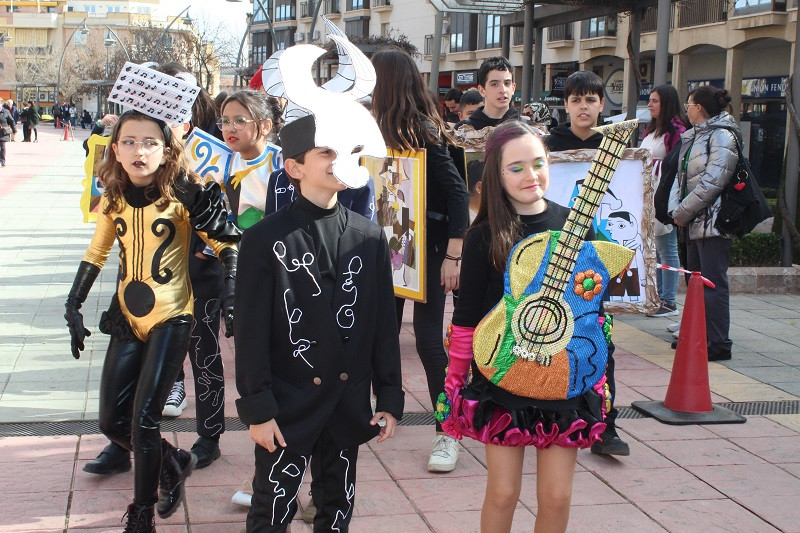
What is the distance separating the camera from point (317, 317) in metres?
3.04

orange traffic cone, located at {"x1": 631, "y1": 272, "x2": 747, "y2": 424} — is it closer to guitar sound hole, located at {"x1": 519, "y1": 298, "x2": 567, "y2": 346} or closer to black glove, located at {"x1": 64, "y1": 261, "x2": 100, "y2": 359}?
guitar sound hole, located at {"x1": 519, "y1": 298, "x2": 567, "y2": 346}

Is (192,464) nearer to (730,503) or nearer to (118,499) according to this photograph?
(118,499)

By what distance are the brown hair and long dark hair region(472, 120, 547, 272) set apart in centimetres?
141

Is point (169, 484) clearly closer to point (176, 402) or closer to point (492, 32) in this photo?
point (176, 402)

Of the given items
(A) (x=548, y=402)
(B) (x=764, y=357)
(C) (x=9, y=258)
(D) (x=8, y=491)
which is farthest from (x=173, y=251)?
(C) (x=9, y=258)

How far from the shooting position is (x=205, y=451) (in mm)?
4766

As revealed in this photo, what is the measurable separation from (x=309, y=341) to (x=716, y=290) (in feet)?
16.3

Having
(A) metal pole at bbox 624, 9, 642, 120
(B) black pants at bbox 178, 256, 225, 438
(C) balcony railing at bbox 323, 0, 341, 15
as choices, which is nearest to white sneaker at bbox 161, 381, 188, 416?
(B) black pants at bbox 178, 256, 225, 438

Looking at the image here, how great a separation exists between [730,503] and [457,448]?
130cm

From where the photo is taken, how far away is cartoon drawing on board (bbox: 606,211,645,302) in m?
6.03

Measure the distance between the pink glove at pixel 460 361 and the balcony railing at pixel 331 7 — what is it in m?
59.5

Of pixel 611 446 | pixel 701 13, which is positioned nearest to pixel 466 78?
pixel 701 13

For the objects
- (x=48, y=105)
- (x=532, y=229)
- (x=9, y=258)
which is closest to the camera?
(x=532, y=229)

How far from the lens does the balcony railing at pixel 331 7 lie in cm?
6077
